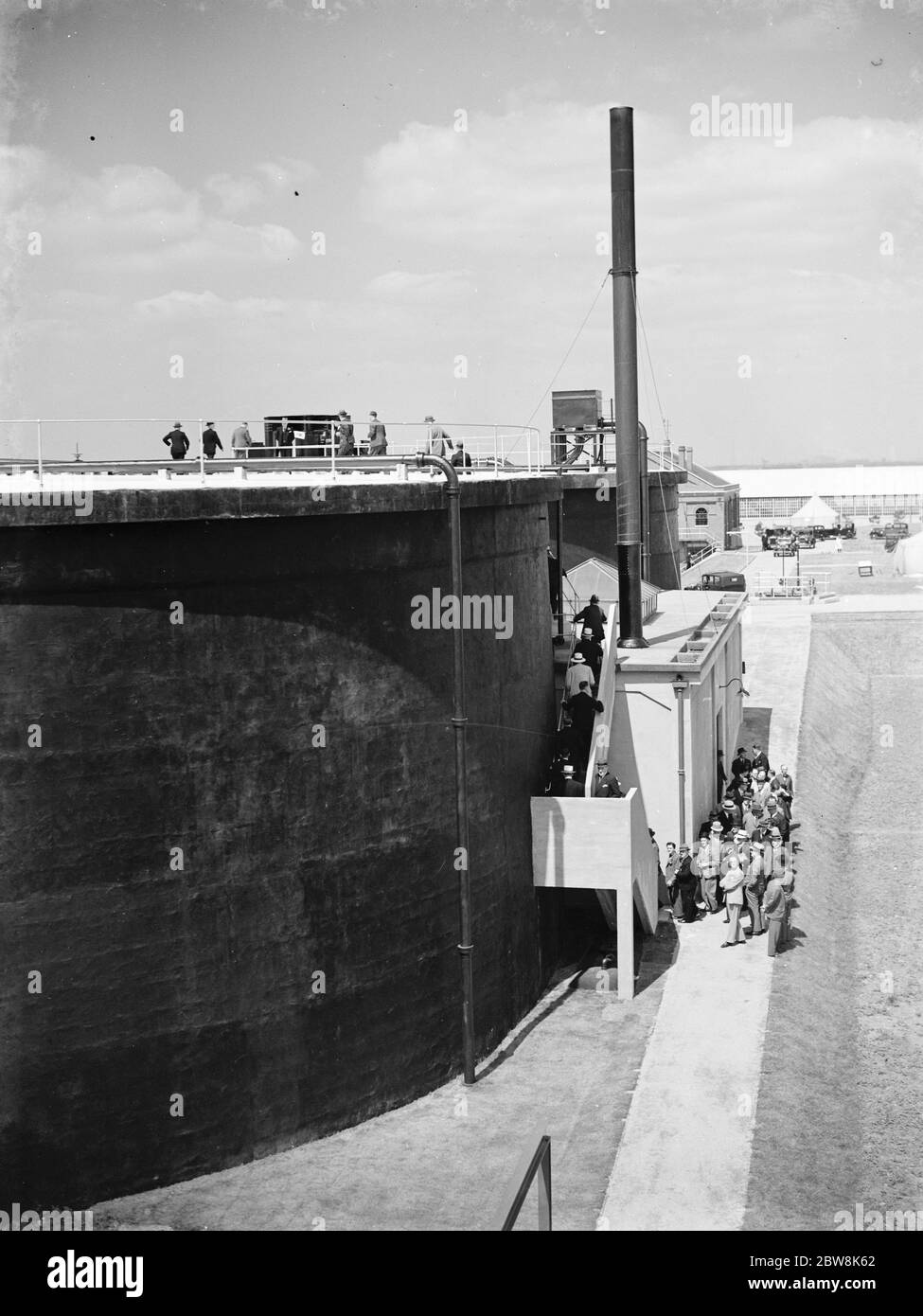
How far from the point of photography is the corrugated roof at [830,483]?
132 m

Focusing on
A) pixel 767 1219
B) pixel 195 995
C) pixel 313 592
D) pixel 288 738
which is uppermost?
pixel 313 592

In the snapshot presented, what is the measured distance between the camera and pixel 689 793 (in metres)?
24.1

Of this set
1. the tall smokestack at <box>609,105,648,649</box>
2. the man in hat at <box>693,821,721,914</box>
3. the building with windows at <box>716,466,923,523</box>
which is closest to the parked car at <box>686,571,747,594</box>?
the tall smokestack at <box>609,105,648,649</box>

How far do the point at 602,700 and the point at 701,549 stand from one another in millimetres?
51807

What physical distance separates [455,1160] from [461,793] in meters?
4.28

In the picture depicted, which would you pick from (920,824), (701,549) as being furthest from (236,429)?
(701,549)

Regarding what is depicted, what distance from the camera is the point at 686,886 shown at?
22.9 m

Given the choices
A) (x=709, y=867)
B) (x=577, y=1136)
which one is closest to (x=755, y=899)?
(x=709, y=867)

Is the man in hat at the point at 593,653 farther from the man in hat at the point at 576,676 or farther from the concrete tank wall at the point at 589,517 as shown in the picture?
the concrete tank wall at the point at 589,517

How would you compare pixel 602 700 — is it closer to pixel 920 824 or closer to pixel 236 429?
pixel 236 429

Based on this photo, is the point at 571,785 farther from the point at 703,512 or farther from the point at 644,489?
the point at 703,512

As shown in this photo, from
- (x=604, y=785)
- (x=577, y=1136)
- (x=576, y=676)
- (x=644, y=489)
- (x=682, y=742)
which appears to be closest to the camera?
(x=577, y=1136)

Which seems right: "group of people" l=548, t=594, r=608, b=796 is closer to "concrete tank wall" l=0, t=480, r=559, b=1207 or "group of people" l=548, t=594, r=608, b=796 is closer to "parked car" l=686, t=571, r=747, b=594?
"concrete tank wall" l=0, t=480, r=559, b=1207

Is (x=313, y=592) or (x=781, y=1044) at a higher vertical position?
(x=313, y=592)
